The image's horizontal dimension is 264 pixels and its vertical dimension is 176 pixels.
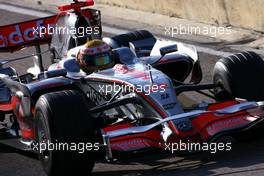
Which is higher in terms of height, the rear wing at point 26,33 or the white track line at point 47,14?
the rear wing at point 26,33

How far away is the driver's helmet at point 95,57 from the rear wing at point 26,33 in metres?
1.45

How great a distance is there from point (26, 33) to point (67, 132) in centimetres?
326

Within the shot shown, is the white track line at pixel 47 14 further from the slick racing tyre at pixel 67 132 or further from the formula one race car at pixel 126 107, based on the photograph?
the slick racing tyre at pixel 67 132

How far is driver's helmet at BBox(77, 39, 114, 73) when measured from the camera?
922 centimetres

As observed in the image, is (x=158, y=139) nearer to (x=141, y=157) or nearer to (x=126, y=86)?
(x=141, y=157)

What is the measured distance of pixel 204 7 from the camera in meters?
14.9

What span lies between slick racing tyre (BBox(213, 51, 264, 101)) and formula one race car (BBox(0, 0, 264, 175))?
1 cm

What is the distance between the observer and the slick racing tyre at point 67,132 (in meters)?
7.85

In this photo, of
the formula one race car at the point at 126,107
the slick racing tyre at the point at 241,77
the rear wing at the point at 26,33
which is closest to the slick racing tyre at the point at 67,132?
the formula one race car at the point at 126,107

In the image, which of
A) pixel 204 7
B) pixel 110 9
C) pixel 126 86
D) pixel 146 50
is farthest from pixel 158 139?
pixel 110 9

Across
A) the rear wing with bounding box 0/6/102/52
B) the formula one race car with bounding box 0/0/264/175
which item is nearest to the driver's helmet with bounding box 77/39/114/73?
the formula one race car with bounding box 0/0/264/175

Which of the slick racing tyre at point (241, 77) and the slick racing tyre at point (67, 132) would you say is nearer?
the slick racing tyre at point (67, 132)

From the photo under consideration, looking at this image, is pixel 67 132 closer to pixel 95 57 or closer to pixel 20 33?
pixel 95 57

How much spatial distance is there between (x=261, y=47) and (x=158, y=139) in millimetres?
5567
